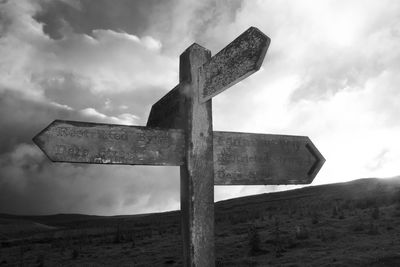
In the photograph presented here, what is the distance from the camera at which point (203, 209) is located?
232cm

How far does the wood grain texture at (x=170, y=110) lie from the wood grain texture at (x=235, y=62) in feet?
0.65

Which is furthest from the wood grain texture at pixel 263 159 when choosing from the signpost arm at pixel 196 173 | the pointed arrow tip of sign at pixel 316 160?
the signpost arm at pixel 196 173

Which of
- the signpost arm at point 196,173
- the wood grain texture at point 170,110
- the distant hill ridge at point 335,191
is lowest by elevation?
the signpost arm at point 196,173

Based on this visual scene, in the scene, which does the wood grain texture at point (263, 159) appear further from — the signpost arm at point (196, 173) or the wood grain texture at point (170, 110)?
the wood grain texture at point (170, 110)

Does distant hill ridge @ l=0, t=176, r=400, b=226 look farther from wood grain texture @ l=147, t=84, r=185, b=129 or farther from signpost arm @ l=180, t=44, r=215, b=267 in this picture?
signpost arm @ l=180, t=44, r=215, b=267

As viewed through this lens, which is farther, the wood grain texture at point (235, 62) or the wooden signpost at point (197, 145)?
the wooden signpost at point (197, 145)

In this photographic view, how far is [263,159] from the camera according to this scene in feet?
8.72

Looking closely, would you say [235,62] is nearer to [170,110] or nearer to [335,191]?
[170,110]

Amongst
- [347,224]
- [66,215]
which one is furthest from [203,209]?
[66,215]

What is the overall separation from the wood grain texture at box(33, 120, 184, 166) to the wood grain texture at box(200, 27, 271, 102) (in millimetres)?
362

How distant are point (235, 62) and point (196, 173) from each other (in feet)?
2.27

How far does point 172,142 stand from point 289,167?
86 cm

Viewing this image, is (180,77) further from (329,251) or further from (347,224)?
(347,224)

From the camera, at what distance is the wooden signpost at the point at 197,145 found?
7.27ft
